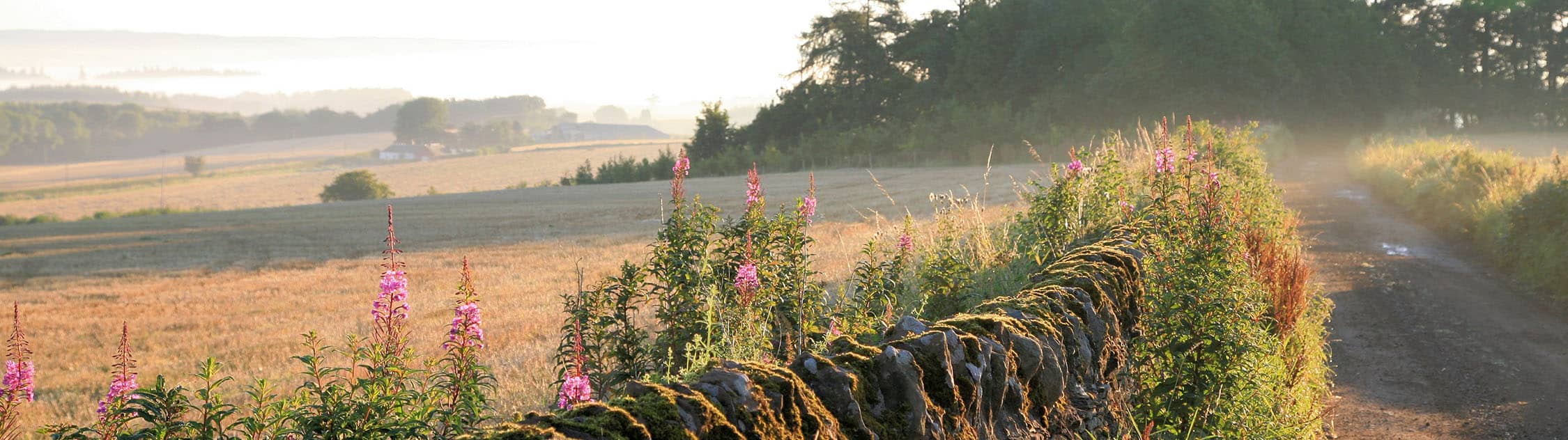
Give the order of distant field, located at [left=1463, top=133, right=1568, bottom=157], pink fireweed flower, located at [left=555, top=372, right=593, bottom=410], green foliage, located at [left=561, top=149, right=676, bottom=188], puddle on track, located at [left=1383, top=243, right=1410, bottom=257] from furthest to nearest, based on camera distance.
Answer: green foliage, located at [left=561, top=149, right=676, bottom=188] < distant field, located at [left=1463, top=133, right=1568, bottom=157] < puddle on track, located at [left=1383, top=243, right=1410, bottom=257] < pink fireweed flower, located at [left=555, top=372, right=593, bottom=410]

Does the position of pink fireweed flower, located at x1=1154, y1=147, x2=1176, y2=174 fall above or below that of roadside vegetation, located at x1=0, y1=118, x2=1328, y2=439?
above

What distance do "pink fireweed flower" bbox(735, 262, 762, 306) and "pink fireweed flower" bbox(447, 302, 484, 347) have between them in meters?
1.27

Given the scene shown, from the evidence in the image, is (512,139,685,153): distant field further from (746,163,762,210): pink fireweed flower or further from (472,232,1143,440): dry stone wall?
(472,232,1143,440): dry stone wall

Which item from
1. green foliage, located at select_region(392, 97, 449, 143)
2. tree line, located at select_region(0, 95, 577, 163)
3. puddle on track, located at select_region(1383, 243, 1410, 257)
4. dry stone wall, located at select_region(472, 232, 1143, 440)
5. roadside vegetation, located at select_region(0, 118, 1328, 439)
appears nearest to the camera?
dry stone wall, located at select_region(472, 232, 1143, 440)

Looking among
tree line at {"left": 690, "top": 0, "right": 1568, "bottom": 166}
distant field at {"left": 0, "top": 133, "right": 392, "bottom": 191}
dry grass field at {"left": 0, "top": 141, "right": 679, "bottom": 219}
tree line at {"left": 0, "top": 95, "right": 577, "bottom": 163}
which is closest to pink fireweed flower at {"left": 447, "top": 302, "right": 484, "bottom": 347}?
tree line at {"left": 690, "top": 0, "right": 1568, "bottom": 166}

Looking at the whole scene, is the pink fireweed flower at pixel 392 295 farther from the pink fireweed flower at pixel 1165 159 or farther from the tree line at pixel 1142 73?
the tree line at pixel 1142 73

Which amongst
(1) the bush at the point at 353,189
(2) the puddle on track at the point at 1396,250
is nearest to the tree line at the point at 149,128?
(1) the bush at the point at 353,189

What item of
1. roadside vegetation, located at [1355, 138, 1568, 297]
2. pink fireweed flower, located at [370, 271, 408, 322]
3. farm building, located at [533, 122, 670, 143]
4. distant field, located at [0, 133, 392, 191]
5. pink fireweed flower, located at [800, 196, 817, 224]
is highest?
farm building, located at [533, 122, 670, 143]

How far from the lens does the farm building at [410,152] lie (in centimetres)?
12925

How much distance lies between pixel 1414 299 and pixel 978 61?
44864 mm

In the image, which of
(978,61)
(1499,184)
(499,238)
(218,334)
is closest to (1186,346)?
(218,334)

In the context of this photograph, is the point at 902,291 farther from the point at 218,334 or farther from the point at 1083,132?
the point at 1083,132

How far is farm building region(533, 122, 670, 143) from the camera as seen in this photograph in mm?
155000

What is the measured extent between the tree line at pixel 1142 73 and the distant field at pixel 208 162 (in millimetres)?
80560
